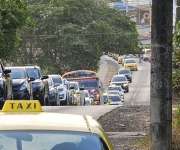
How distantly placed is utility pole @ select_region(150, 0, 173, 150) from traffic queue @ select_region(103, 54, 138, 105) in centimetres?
3655

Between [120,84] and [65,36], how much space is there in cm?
669

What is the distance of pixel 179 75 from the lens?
12.5 meters

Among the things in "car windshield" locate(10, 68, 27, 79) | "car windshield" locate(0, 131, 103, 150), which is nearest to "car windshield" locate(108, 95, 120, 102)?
"car windshield" locate(10, 68, 27, 79)

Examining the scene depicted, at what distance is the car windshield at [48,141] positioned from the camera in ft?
16.7

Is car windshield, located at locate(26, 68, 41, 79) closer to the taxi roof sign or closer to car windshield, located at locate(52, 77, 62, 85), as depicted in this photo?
car windshield, located at locate(52, 77, 62, 85)

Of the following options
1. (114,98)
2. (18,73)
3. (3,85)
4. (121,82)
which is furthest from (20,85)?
(121,82)

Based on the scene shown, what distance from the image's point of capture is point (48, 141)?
5121 millimetres

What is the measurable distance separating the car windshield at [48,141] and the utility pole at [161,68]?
3.84m

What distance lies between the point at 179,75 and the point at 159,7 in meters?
3.90

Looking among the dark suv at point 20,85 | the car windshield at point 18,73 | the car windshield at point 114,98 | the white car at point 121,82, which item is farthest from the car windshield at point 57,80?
the white car at point 121,82

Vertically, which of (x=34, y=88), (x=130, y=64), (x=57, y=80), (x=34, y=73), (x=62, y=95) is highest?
(x=34, y=73)

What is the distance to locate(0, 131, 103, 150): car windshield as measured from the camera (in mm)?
5082

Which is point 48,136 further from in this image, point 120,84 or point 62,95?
point 120,84

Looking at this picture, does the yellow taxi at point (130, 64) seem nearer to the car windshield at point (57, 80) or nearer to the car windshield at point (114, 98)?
the car windshield at point (114, 98)
